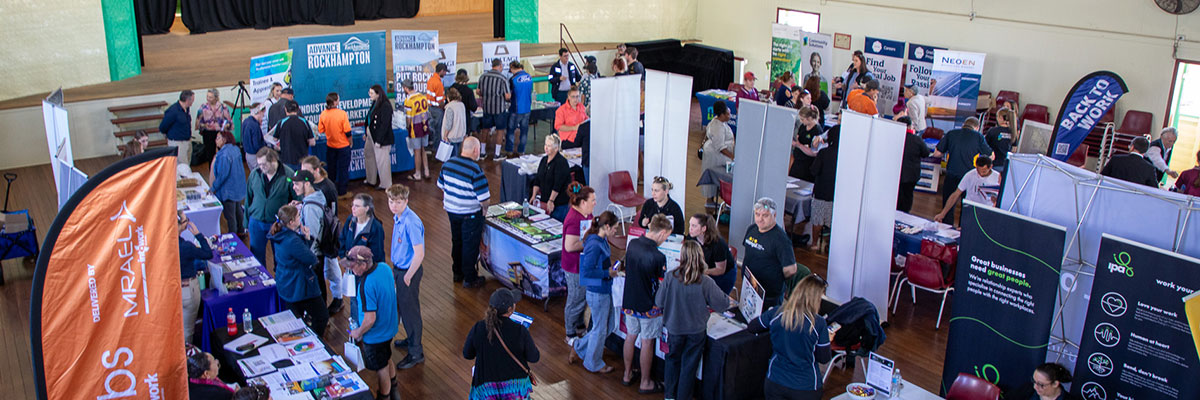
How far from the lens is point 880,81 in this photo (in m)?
14.3

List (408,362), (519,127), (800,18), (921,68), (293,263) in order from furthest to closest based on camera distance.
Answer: (800,18), (921,68), (519,127), (408,362), (293,263)

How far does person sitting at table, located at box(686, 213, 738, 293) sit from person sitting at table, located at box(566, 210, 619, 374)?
0.60 meters

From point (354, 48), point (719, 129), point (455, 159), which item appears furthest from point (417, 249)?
point (354, 48)

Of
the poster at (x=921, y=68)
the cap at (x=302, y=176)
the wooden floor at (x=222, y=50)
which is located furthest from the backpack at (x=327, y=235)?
the poster at (x=921, y=68)

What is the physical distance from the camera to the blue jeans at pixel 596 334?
646cm

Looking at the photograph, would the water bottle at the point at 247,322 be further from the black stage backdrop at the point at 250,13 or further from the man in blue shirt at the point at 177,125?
the black stage backdrop at the point at 250,13

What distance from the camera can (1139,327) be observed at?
16.6 feet

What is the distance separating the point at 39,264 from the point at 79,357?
0.47 meters

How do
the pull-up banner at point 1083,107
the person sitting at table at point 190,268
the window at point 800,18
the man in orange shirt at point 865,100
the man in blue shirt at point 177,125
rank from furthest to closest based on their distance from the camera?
the window at point 800,18 < the man in orange shirt at point 865,100 < the man in blue shirt at point 177,125 < the pull-up banner at point 1083,107 < the person sitting at table at point 190,268

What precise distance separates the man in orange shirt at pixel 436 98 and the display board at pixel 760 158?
16.8 feet

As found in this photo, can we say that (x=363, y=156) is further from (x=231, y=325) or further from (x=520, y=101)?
(x=231, y=325)

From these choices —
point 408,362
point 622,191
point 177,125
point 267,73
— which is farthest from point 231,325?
point 177,125

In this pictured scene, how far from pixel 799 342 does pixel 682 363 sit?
43.2 inches

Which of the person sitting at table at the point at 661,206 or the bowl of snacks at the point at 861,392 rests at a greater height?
the person sitting at table at the point at 661,206
